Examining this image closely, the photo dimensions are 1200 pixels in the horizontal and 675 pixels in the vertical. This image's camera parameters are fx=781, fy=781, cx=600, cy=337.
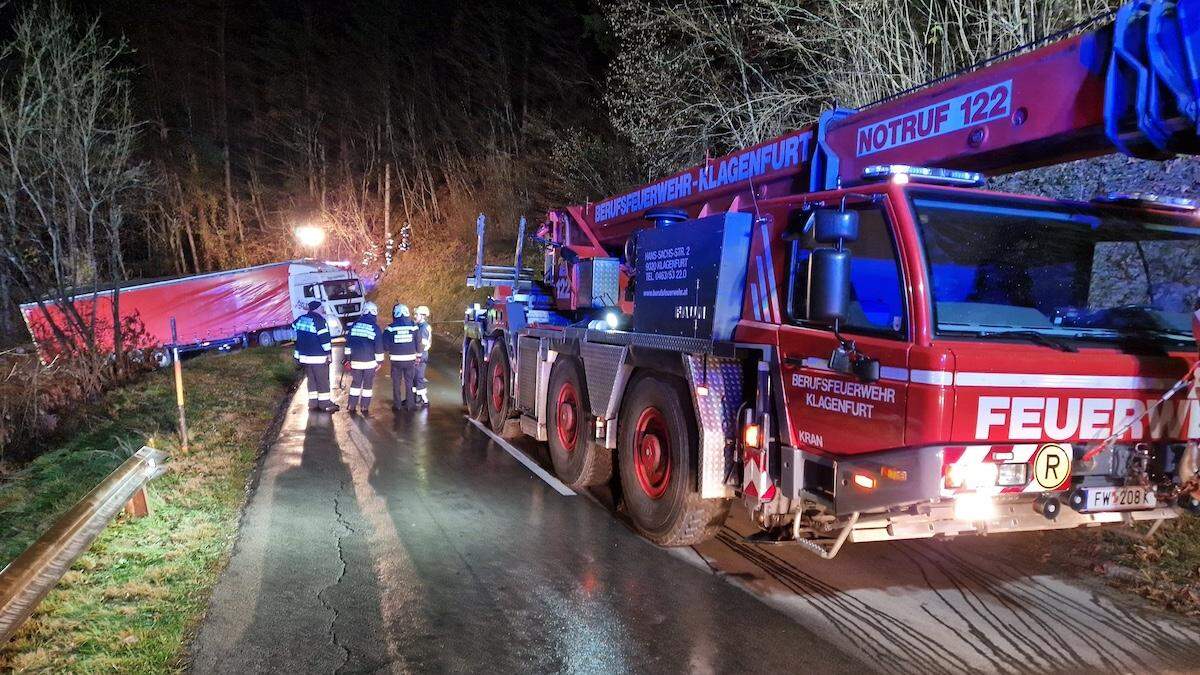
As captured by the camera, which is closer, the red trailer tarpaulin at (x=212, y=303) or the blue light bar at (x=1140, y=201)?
the blue light bar at (x=1140, y=201)

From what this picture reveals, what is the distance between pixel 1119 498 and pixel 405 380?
9.37m

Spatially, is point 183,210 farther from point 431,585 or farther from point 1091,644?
point 1091,644

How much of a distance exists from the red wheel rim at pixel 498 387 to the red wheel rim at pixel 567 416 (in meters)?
2.06

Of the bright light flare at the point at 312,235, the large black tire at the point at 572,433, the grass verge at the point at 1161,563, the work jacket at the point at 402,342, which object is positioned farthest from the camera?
the bright light flare at the point at 312,235

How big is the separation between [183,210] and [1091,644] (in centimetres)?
4350

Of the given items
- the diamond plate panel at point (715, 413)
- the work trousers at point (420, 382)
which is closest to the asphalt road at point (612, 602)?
the diamond plate panel at point (715, 413)

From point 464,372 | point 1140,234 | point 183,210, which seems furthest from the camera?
point 183,210

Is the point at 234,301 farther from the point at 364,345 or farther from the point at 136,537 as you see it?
the point at 136,537

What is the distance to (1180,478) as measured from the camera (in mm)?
4023

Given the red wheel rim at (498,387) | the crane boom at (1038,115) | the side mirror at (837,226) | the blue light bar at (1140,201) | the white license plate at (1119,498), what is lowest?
the red wheel rim at (498,387)

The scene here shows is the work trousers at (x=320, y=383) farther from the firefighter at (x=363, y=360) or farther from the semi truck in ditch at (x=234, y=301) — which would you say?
the semi truck in ditch at (x=234, y=301)

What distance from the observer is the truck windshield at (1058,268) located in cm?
393

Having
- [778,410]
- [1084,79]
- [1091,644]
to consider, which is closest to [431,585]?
[778,410]

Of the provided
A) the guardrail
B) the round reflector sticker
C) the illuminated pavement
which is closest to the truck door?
the round reflector sticker
